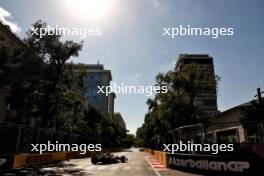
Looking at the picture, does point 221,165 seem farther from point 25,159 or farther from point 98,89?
point 98,89

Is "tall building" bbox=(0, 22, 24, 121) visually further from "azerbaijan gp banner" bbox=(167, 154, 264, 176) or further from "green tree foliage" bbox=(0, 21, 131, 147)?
"azerbaijan gp banner" bbox=(167, 154, 264, 176)

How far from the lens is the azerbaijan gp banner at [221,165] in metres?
14.3

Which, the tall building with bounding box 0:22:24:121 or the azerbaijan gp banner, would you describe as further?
the tall building with bounding box 0:22:24:121

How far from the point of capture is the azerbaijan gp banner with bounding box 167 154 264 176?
14.3 metres

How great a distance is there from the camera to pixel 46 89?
38.0 m

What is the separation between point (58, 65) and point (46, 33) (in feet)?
14.9

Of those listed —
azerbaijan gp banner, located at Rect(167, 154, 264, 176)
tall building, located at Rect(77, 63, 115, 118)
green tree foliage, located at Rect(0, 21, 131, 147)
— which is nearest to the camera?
azerbaijan gp banner, located at Rect(167, 154, 264, 176)

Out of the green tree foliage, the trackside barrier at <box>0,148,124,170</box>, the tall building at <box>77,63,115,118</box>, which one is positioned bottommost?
the trackside barrier at <box>0,148,124,170</box>

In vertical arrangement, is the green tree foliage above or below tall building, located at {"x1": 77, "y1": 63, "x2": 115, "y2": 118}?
below

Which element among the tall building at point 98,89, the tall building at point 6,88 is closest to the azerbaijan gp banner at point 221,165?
the tall building at point 6,88

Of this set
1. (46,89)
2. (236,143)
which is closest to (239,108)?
(236,143)

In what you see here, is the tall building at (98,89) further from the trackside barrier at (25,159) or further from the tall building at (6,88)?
the trackside barrier at (25,159)

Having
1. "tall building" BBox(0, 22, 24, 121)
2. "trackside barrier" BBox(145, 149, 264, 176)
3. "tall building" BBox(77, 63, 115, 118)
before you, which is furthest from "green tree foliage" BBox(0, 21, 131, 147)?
"tall building" BBox(77, 63, 115, 118)

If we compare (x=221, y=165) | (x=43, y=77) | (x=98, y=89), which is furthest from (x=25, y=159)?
(x=98, y=89)
